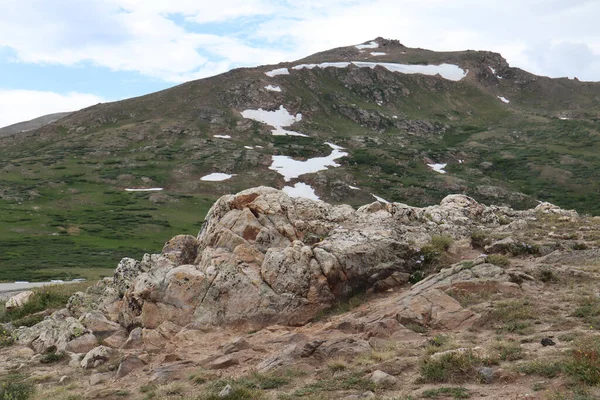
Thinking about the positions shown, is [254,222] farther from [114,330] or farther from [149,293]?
[114,330]

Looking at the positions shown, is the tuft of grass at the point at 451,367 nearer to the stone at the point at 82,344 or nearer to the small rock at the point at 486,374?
the small rock at the point at 486,374

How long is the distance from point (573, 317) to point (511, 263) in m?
6.67

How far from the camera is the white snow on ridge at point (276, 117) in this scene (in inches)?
6752

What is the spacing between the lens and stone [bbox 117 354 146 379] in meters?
16.5

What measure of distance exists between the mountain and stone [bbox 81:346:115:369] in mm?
47465

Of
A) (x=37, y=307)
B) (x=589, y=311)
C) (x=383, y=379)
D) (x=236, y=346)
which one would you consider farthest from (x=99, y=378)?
(x=589, y=311)

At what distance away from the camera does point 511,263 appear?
21.9 meters

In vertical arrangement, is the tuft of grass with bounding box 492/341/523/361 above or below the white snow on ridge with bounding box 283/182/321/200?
above

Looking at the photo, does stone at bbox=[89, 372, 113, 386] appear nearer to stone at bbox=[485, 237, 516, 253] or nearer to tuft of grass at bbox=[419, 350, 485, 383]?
tuft of grass at bbox=[419, 350, 485, 383]

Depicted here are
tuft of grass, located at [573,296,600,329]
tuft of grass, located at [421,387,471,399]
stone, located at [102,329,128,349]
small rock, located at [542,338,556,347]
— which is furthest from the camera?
stone, located at [102,329,128,349]

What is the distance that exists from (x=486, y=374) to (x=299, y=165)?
131m

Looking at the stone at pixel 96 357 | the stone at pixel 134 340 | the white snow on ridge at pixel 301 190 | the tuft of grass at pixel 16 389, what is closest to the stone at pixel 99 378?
the stone at pixel 96 357

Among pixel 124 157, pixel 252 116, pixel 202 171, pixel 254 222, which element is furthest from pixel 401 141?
pixel 254 222

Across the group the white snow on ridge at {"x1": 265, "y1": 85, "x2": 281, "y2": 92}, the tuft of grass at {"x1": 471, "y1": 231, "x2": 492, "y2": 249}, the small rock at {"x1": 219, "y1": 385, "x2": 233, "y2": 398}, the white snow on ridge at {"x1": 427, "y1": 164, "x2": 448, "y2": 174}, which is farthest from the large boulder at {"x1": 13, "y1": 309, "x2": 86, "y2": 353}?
the white snow on ridge at {"x1": 265, "y1": 85, "x2": 281, "y2": 92}
